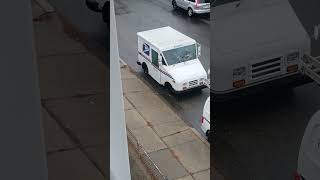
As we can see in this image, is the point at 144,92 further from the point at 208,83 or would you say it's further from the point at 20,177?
the point at 20,177

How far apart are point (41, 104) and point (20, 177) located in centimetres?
17

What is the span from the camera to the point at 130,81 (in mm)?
1569

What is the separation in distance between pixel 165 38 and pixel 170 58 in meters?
0.07

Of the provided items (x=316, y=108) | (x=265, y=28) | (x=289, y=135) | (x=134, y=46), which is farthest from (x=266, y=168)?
(x=134, y=46)

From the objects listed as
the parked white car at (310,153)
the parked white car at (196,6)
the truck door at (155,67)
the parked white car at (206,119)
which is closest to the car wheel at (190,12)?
the parked white car at (196,6)

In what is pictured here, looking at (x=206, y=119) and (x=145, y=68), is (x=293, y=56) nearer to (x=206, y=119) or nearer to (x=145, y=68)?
(x=206, y=119)

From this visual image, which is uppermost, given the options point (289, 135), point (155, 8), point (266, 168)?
point (155, 8)

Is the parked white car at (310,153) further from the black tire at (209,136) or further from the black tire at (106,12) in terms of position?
the black tire at (106,12)

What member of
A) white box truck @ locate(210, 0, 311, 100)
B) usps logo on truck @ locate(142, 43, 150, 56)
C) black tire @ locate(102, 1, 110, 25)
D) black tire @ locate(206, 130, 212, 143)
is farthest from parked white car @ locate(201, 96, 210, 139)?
black tire @ locate(102, 1, 110, 25)

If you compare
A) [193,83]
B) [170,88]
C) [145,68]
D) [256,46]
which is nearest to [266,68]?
[256,46]

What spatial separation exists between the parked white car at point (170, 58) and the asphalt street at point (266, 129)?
0.42 ft

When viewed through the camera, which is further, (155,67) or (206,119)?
(155,67)

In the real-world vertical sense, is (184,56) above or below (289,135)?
above

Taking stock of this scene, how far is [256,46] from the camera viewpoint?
1.18 metres
